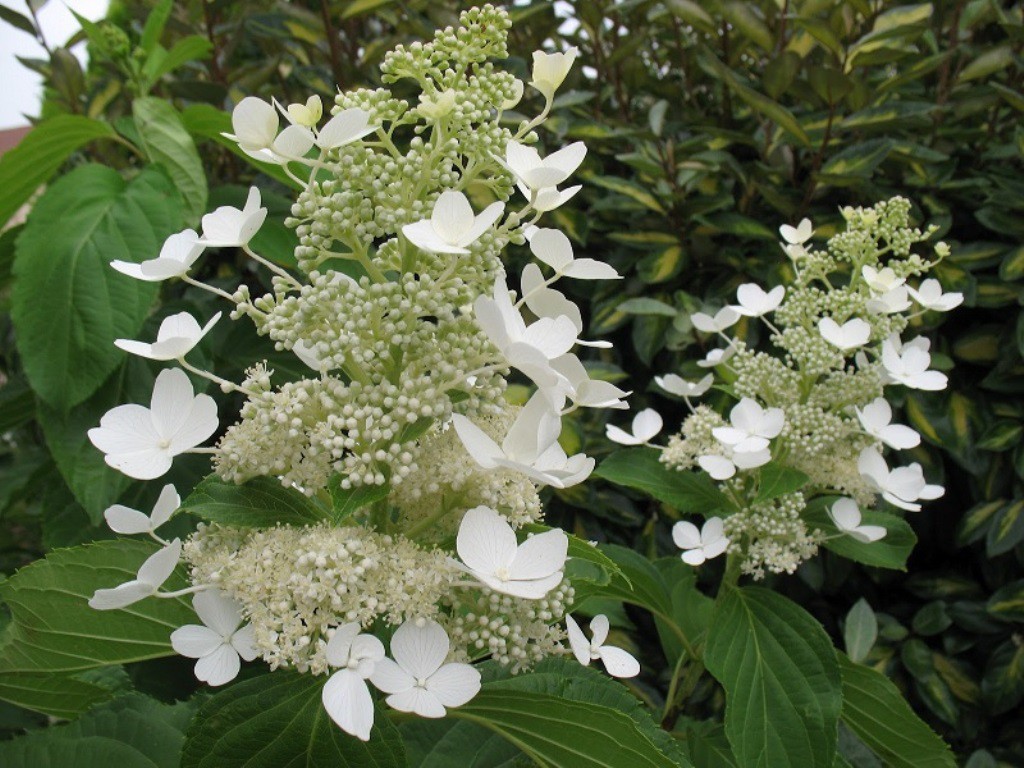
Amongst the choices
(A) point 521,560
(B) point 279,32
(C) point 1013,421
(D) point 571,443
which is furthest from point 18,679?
(C) point 1013,421

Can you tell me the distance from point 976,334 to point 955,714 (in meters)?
0.75

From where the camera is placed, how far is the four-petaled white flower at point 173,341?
72cm

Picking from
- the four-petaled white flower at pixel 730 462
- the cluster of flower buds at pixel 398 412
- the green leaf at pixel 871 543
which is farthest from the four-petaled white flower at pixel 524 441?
the green leaf at pixel 871 543

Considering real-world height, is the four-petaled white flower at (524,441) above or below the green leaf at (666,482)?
above

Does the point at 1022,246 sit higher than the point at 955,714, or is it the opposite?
the point at 1022,246

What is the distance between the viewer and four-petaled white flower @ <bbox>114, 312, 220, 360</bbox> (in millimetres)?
716

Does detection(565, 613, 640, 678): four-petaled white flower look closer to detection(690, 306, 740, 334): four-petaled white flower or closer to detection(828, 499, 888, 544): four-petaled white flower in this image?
detection(828, 499, 888, 544): four-petaled white flower

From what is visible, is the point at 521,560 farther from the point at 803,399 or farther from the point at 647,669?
the point at 647,669

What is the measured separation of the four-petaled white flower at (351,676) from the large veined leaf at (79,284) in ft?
2.39

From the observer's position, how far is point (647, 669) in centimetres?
174

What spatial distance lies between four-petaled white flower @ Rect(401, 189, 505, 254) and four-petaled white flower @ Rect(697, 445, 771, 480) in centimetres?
66

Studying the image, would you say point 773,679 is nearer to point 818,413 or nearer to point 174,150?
point 818,413

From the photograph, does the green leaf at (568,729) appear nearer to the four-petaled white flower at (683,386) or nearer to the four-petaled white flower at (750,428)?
the four-petaled white flower at (750,428)

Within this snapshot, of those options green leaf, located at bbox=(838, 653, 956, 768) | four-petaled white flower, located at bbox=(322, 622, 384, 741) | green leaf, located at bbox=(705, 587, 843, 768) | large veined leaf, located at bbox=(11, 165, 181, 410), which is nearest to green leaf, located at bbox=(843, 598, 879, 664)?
green leaf, located at bbox=(838, 653, 956, 768)
